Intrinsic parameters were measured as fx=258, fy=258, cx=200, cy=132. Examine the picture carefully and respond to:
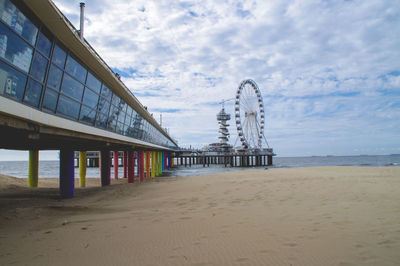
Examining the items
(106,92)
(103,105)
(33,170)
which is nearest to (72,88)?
(103,105)

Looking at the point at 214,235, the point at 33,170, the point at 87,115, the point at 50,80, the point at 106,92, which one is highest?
the point at 106,92

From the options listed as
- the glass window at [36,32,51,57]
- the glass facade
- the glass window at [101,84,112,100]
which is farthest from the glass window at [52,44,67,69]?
the glass window at [101,84,112,100]

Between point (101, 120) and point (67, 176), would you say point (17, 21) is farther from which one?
point (67, 176)

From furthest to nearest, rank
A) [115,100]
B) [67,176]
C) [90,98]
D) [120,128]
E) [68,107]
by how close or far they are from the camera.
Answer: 1. [120,128]
2. [115,100]
3. [67,176]
4. [90,98]
5. [68,107]

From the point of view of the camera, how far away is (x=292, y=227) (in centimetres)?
474

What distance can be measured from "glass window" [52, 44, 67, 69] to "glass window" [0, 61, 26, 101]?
145 cm

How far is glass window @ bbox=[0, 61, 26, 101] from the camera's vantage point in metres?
5.36

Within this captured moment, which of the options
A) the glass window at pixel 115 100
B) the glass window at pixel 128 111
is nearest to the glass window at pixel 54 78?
the glass window at pixel 115 100

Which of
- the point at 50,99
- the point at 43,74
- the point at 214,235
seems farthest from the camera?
the point at 50,99

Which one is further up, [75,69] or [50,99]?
[75,69]

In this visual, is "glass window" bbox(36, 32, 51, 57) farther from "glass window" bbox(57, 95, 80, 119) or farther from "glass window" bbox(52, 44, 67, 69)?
"glass window" bbox(57, 95, 80, 119)

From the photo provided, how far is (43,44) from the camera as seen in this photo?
6.63 metres

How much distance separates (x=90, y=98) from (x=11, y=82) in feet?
14.0

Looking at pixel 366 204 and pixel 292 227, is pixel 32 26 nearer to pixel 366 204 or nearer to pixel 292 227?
pixel 292 227
